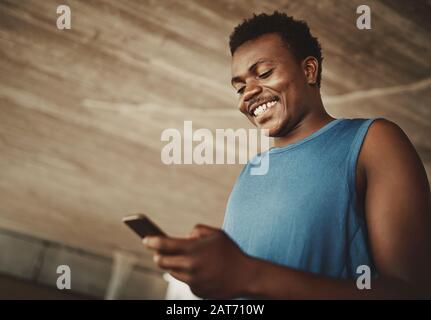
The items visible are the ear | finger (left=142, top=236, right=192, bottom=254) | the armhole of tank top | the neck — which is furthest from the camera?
the ear

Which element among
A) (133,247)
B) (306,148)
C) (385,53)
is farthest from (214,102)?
(133,247)

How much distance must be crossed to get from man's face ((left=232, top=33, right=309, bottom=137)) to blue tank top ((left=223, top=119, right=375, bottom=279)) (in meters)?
0.13

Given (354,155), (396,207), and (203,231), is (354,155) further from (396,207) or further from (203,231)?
(203,231)

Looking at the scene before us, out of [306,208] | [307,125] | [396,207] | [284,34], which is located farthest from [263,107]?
[396,207]

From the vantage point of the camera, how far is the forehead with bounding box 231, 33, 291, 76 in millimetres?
1255

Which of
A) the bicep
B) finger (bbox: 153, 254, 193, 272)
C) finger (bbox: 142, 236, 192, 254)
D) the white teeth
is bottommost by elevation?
finger (bbox: 153, 254, 193, 272)

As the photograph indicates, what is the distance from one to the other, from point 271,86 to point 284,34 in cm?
22

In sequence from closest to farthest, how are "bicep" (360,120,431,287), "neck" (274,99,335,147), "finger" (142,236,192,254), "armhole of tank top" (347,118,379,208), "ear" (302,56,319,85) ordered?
1. "finger" (142,236,192,254)
2. "bicep" (360,120,431,287)
3. "armhole of tank top" (347,118,379,208)
4. "neck" (274,99,335,147)
5. "ear" (302,56,319,85)

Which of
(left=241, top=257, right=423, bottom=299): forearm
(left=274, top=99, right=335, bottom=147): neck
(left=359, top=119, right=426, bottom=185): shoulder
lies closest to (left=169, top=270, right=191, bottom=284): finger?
(left=241, top=257, right=423, bottom=299): forearm

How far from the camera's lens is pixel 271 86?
4.00 feet

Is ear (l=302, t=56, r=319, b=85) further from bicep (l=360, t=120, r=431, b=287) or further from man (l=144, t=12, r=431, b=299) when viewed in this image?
bicep (l=360, t=120, r=431, b=287)

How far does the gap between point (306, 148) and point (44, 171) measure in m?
6.92

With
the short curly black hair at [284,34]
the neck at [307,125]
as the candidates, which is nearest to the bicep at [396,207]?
the neck at [307,125]

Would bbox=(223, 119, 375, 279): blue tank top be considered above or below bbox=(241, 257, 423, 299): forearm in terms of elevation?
above
